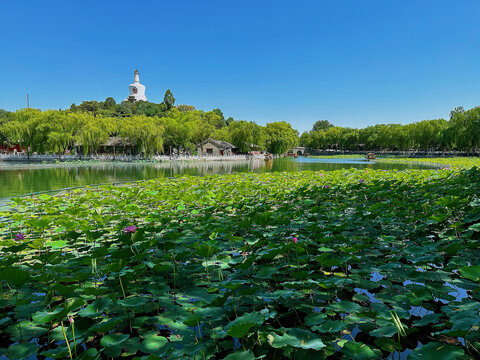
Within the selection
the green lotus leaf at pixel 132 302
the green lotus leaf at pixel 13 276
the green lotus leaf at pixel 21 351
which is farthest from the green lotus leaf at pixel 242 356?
the green lotus leaf at pixel 13 276

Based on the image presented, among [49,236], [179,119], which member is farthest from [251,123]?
[49,236]

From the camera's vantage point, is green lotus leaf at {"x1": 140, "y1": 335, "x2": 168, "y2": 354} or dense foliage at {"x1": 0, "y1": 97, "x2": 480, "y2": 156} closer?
green lotus leaf at {"x1": 140, "y1": 335, "x2": 168, "y2": 354}

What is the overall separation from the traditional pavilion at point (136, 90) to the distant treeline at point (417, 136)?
184 ft

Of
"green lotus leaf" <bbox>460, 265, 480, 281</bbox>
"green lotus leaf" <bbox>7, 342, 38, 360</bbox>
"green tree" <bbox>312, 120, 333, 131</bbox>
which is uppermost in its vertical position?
"green tree" <bbox>312, 120, 333, 131</bbox>

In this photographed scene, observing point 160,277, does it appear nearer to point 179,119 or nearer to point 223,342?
point 223,342

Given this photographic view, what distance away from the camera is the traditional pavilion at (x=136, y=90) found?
87.5 m

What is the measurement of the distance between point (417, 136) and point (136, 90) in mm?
74597

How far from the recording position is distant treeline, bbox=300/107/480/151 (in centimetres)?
3972

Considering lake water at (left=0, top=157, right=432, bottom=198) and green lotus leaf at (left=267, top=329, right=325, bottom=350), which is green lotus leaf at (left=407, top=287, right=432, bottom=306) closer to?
green lotus leaf at (left=267, top=329, right=325, bottom=350)

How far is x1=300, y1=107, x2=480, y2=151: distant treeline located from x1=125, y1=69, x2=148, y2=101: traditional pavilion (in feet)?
184

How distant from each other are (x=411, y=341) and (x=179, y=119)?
42864 mm

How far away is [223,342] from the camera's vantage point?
1.79m

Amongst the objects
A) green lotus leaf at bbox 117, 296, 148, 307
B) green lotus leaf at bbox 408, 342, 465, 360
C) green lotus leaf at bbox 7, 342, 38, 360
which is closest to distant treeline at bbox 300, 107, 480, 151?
green lotus leaf at bbox 408, 342, 465, 360

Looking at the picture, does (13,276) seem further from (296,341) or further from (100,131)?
A: (100,131)
